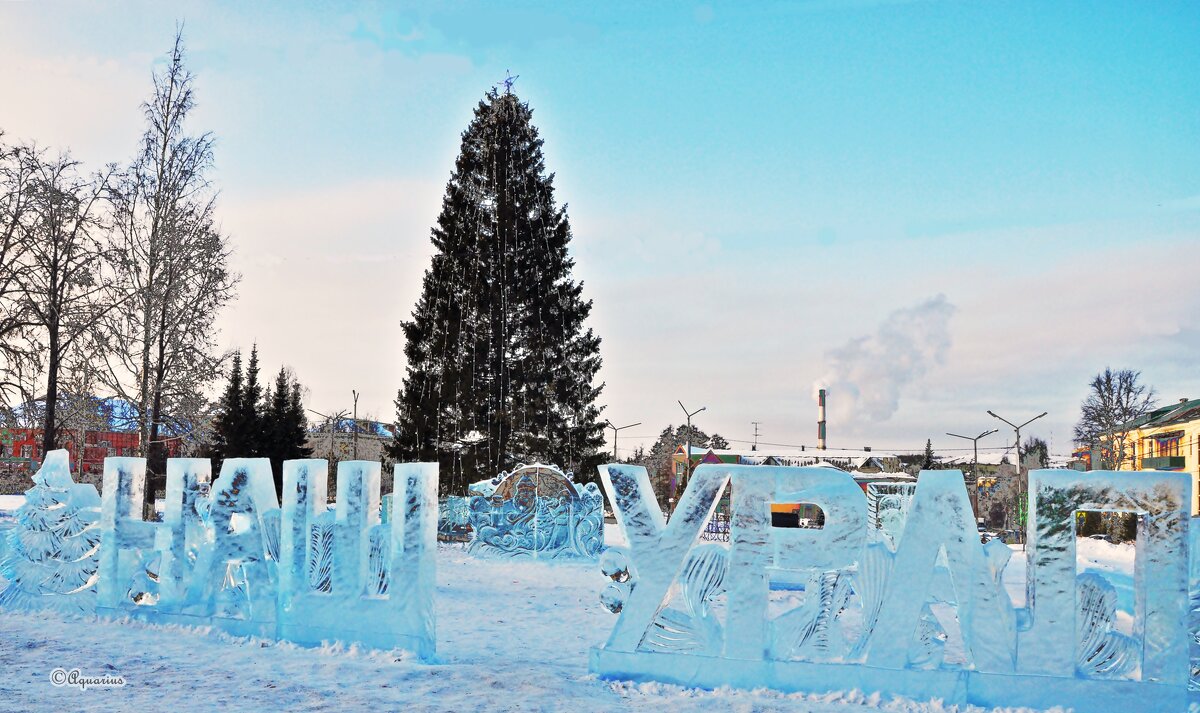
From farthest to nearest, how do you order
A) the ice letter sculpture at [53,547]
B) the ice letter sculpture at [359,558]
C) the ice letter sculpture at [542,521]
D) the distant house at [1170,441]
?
the distant house at [1170,441] → the ice letter sculpture at [542,521] → the ice letter sculpture at [53,547] → the ice letter sculpture at [359,558]

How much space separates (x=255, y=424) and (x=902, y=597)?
138ft

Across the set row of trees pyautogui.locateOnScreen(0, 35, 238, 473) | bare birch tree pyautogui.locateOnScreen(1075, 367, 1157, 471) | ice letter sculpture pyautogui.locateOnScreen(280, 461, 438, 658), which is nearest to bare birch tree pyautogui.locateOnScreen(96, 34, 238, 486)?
row of trees pyautogui.locateOnScreen(0, 35, 238, 473)

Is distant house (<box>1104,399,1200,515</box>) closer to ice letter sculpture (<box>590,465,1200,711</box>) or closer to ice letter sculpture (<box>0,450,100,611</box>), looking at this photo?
ice letter sculpture (<box>590,465,1200,711</box>)

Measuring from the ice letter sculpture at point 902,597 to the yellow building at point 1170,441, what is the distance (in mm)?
45093

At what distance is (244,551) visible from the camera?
9742 millimetres

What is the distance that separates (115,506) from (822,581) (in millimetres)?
7545

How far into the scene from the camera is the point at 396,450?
33688 mm

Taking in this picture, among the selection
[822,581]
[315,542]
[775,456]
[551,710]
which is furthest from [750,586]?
[775,456]

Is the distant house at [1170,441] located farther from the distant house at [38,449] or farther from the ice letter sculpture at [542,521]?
the distant house at [38,449]

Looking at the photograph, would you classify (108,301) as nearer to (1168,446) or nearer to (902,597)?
(902,597)

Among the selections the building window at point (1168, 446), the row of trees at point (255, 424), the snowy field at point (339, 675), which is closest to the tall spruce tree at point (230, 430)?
the row of trees at point (255, 424)

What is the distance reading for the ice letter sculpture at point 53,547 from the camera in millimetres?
10766

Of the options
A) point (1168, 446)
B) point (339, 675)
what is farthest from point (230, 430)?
point (1168, 446)

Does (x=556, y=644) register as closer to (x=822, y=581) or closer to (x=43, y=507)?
(x=822, y=581)
